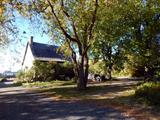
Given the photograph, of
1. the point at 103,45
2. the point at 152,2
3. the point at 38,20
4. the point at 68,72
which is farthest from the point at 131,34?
the point at 68,72

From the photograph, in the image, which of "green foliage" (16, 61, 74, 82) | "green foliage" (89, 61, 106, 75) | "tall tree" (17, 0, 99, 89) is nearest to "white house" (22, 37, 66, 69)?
"green foliage" (16, 61, 74, 82)

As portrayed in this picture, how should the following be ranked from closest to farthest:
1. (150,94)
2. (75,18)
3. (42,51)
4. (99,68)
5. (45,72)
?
(150,94) → (75,18) → (45,72) → (99,68) → (42,51)

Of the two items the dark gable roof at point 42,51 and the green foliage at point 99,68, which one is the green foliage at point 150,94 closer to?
the green foliage at point 99,68

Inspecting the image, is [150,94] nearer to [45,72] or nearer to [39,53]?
[45,72]

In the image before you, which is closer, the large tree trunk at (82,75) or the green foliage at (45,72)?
the large tree trunk at (82,75)

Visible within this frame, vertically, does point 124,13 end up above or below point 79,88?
above

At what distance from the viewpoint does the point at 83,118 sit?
1448cm

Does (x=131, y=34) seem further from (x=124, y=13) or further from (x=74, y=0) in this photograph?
(x=74, y=0)

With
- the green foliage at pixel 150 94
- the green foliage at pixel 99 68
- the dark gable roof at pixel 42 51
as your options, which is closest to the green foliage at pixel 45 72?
the green foliage at pixel 99 68

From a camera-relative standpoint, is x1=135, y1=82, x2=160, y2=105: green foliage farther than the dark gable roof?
No

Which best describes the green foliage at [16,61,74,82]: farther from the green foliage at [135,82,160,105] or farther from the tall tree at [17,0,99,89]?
the green foliage at [135,82,160,105]

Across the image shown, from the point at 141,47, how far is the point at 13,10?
40.7 feet

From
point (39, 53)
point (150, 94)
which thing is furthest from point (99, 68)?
point (150, 94)

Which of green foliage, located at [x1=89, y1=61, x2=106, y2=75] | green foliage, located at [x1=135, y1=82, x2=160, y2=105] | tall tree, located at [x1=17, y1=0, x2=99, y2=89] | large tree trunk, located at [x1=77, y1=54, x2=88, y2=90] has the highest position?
tall tree, located at [x1=17, y1=0, x2=99, y2=89]
